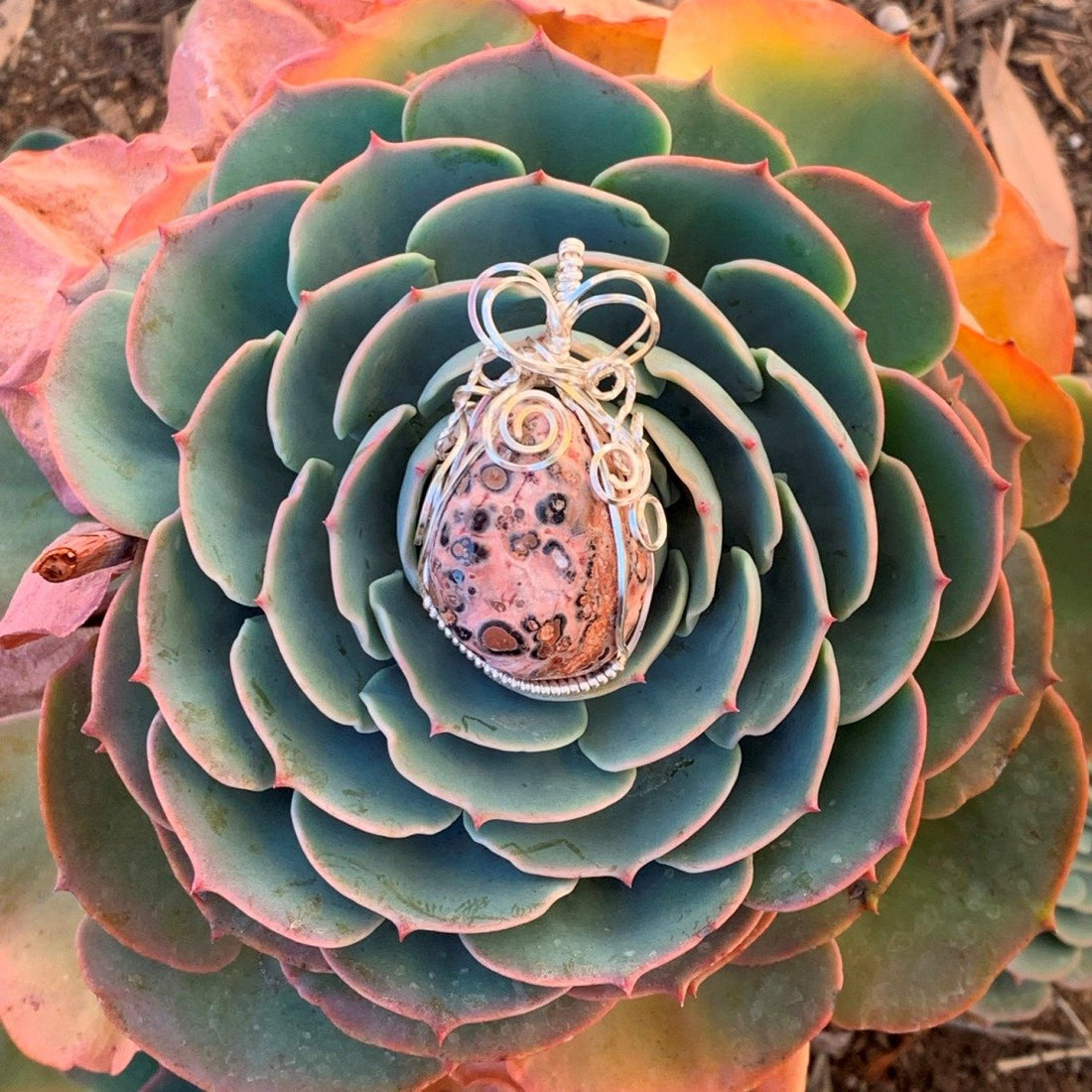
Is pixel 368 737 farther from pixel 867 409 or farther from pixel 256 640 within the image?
pixel 867 409

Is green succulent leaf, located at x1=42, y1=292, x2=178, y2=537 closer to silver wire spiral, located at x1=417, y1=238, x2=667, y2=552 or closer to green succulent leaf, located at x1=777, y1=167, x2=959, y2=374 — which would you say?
silver wire spiral, located at x1=417, y1=238, x2=667, y2=552

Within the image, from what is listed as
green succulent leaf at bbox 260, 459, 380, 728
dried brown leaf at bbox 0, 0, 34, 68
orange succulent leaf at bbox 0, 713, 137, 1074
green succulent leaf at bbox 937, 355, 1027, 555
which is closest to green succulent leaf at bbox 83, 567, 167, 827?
green succulent leaf at bbox 260, 459, 380, 728

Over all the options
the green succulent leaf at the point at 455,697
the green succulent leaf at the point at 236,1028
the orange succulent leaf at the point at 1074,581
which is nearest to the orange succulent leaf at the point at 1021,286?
the orange succulent leaf at the point at 1074,581

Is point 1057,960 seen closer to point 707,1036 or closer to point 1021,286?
point 707,1036

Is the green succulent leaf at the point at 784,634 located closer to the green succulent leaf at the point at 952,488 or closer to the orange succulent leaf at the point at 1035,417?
the green succulent leaf at the point at 952,488

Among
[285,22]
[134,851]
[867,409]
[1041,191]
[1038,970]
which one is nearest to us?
[867,409]

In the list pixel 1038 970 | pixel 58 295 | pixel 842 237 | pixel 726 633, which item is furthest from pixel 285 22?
pixel 1038 970

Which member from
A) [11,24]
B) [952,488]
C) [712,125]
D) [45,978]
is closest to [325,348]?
[712,125]

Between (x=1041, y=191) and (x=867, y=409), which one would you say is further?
(x=1041, y=191)

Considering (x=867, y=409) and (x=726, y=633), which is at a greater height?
(x=867, y=409)
